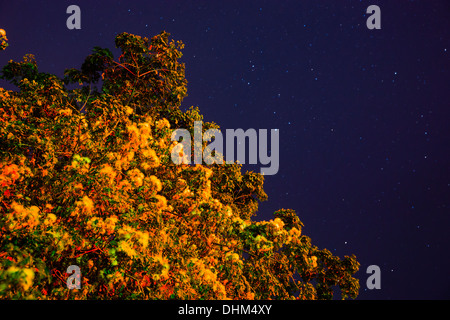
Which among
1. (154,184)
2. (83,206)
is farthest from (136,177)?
(83,206)

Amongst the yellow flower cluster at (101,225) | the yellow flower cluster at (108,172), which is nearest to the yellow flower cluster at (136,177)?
the yellow flower cluster at (108,172)

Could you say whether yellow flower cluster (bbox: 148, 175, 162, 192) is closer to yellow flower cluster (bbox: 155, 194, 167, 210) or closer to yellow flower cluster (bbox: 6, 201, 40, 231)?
yellow flower cluster (bbox: 155, 194, 167, 210)

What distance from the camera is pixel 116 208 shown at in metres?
4.41

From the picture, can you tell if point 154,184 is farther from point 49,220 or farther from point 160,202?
point 49,220

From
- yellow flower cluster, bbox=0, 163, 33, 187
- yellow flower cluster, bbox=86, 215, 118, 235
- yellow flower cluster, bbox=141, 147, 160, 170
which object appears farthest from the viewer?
yellow flower cluster, bbox=141, 147, 160, 170

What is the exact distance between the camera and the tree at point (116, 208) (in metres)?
3.74

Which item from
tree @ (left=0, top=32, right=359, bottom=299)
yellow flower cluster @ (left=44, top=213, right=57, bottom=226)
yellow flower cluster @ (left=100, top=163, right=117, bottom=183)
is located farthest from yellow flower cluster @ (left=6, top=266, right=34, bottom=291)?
yellow flower cluster @ (left=100, top=163, right=117, bottom=183)

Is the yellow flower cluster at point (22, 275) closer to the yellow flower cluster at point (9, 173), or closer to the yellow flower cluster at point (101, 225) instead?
the yellow flower cluster at point (101, 225)

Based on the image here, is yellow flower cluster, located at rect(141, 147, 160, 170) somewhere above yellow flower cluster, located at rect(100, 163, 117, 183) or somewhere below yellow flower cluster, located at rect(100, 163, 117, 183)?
above

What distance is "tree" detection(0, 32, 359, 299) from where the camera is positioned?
3.74m
